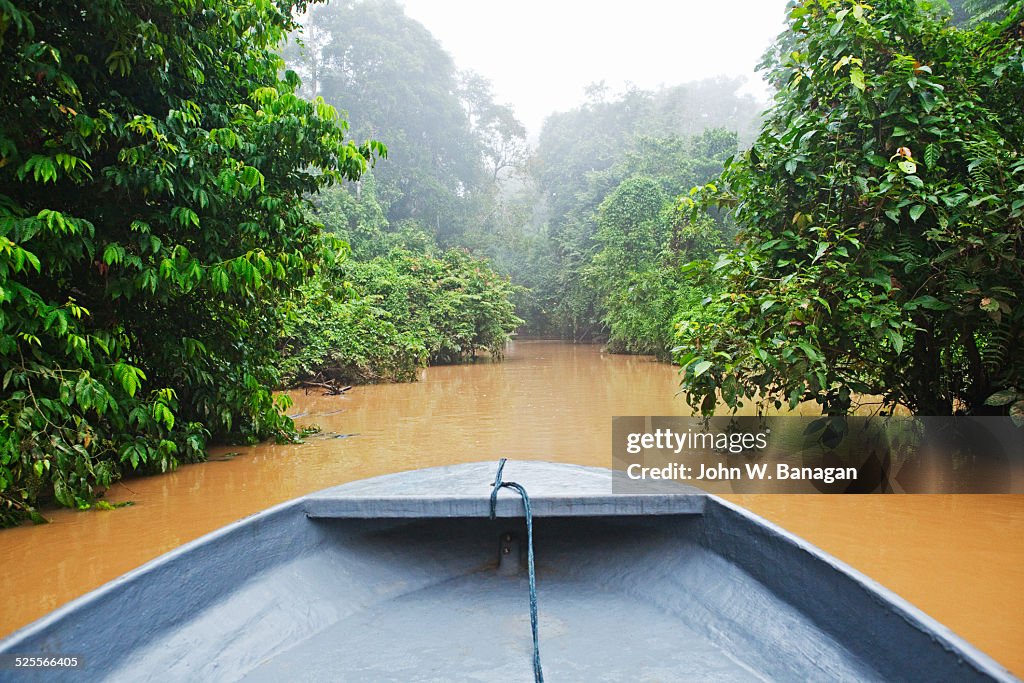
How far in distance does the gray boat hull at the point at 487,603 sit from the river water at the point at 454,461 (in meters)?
1.15

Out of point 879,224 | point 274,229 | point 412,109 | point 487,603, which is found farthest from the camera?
point 412,109

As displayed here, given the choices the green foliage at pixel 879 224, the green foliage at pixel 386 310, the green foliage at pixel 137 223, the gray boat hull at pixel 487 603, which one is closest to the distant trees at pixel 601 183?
the green foliage at pixel 386 310

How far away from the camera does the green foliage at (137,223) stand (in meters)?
3.70

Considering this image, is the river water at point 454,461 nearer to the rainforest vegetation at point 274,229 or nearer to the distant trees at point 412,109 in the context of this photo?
the rainforest vegetation at point 274,229

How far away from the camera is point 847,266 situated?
398cm

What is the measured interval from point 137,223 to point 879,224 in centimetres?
481

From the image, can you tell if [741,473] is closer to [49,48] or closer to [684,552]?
[684,552]

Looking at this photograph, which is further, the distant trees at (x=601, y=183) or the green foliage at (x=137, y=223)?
the distant trees at (x=601, y=183)

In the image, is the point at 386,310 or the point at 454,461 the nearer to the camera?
the point at 454,461

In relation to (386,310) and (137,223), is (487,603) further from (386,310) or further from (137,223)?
(386,310)

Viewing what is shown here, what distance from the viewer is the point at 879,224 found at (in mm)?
4211

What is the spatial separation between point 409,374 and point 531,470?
998 cm

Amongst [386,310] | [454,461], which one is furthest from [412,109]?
[454,461]

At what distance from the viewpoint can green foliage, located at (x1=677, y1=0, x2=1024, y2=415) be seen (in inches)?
154
